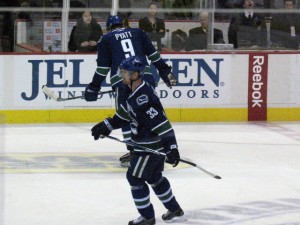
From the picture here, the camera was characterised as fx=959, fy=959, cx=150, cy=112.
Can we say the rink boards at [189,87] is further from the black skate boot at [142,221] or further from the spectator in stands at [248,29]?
the black skate boot at [142,221]

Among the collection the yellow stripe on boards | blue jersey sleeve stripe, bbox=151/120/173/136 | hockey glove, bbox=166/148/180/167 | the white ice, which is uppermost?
blue jersey sleeve stripe, bbox=151/120/173/136

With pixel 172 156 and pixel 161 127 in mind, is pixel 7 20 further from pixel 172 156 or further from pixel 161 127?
pixel 172 156

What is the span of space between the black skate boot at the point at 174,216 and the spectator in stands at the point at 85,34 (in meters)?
5.36

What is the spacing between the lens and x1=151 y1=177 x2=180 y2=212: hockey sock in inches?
251

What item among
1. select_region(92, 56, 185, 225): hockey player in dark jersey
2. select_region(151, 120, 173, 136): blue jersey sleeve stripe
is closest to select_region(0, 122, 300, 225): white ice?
select_region(92, 56, 185, 225): hockey player in dark jersey

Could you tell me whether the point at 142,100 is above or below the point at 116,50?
below

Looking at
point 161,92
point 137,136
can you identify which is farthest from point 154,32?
point 137,136

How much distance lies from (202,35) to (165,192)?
581 centimetres

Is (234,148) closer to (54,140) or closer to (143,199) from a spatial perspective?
(54,140)

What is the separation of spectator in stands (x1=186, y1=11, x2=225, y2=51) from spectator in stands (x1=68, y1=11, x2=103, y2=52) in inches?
44.5

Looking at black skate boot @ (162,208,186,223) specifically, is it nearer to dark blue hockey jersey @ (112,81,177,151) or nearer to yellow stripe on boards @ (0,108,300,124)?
dark blue hockey jersey @ (112,81,177,151)

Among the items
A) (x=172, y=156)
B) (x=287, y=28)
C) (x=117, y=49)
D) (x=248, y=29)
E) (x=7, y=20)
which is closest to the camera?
(x=172, y=156)

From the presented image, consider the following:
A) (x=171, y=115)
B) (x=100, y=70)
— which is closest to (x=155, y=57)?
(x=100, y=70)

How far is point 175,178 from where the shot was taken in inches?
322
